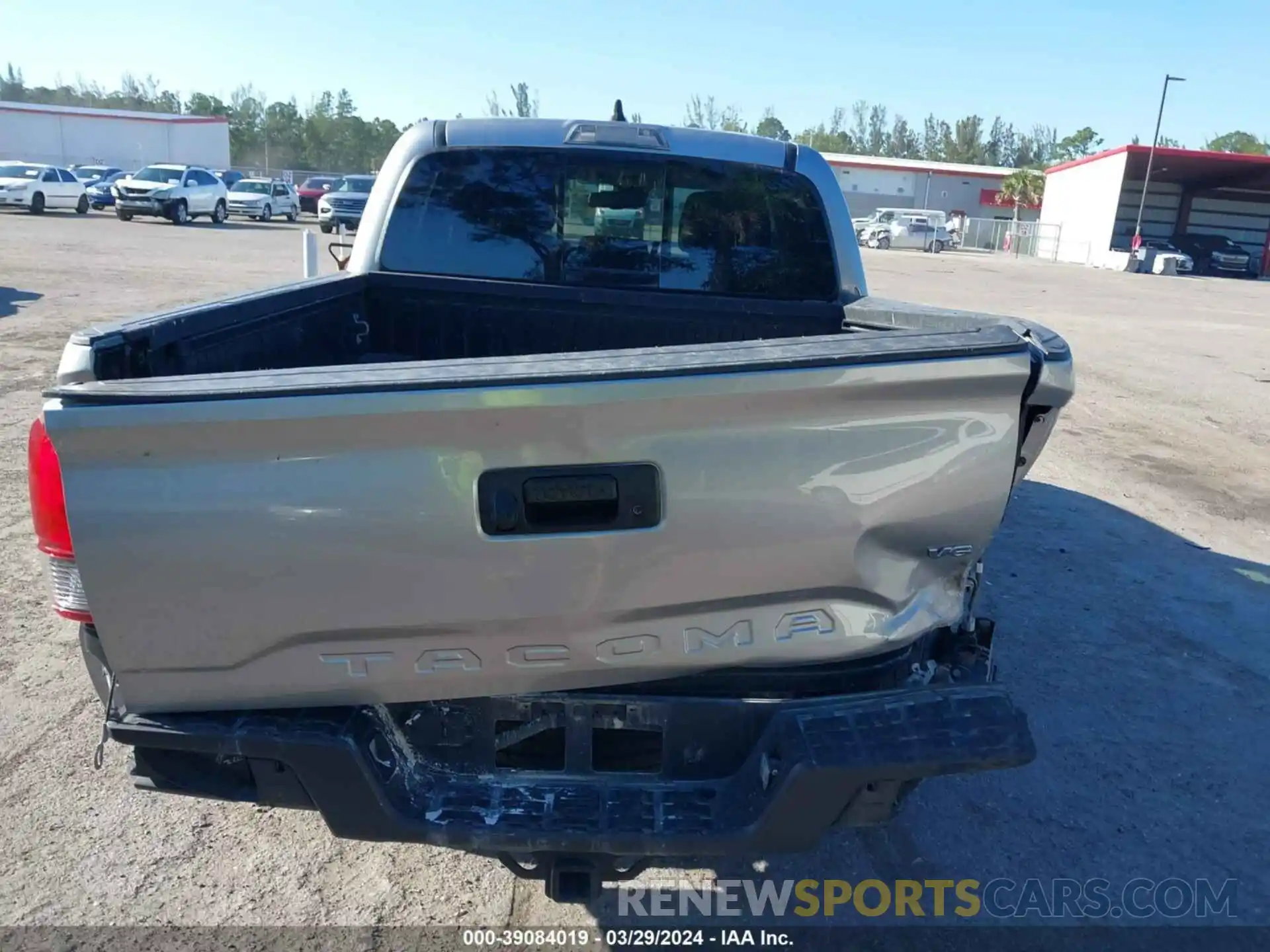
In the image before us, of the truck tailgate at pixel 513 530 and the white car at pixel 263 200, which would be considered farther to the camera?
the white car at pixel 263 200

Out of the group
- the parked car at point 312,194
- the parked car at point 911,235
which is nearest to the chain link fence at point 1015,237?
the parked car at point 911,235

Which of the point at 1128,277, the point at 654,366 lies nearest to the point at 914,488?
the point at 654,366

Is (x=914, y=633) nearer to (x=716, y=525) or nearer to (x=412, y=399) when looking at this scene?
(x=716, y=525)

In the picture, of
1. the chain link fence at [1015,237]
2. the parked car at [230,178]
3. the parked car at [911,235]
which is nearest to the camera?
the parked car at [230,178]

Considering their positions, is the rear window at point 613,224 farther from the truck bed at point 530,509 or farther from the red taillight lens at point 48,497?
the red taillight lens at point 48,497

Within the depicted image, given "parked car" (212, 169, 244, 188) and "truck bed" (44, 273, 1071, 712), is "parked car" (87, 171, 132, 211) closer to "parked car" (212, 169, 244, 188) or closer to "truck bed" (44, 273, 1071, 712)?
"parked car" (212, 169, 244, 188)

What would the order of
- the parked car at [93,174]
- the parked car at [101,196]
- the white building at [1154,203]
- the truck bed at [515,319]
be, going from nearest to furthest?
the truck bed at [515,319]
the parked car at [101,196]
the parked car at [93,174]
the white building at [1154,203]

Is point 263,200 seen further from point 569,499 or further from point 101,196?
point 569,499

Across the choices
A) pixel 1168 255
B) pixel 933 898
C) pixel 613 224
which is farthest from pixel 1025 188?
pixel 933 898

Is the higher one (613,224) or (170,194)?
(613,224)

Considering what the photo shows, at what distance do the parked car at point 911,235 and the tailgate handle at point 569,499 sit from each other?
48.7 metres

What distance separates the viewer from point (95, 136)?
213 feet

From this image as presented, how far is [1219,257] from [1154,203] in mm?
8234

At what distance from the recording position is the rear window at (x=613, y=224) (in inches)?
155
